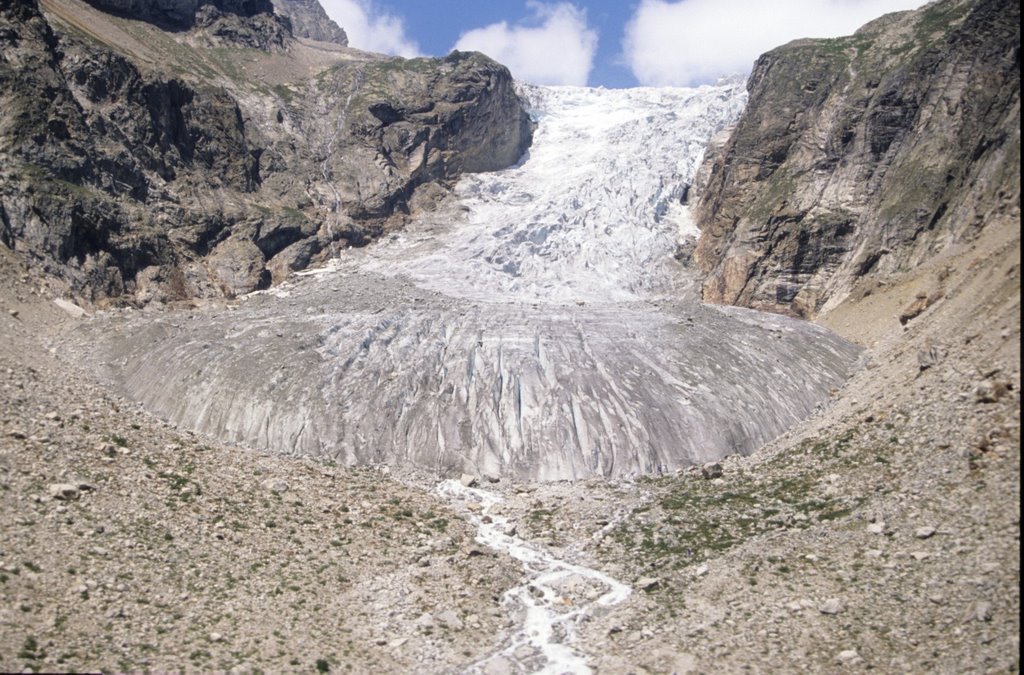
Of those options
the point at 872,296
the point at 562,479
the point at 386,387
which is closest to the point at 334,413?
the point at 386,387

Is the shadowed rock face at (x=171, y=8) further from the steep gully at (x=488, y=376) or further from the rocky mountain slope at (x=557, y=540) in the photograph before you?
the rocky mountain slope at (x=557, y=540)

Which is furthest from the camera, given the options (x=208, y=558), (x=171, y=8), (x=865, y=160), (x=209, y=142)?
(x=171, y=8)

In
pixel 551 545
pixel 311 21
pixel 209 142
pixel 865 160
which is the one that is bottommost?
pixel 551 545

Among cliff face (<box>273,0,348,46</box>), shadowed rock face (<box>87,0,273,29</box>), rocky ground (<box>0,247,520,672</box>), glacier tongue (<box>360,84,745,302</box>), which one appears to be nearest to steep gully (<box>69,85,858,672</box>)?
glacier tongue (<box>360,84,745,302</box>)

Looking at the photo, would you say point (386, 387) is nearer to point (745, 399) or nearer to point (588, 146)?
point (745, 399)

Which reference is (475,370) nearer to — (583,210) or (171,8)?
(583,210)

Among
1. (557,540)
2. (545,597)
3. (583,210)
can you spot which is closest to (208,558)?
(545,597)
